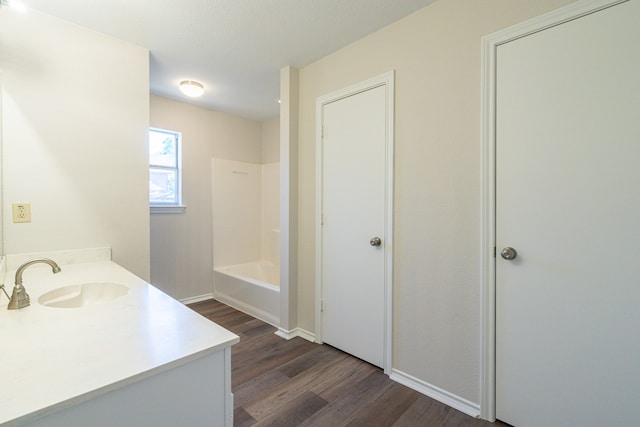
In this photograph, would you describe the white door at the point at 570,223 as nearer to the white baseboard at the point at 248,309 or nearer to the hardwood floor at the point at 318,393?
the hardwood floor at the point at 318,393

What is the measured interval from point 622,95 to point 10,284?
295 centimetres

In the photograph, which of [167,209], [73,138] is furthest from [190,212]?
[73,138]

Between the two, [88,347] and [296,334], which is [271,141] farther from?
[88,347]

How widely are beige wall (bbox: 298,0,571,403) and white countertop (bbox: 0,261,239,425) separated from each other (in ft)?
4.34

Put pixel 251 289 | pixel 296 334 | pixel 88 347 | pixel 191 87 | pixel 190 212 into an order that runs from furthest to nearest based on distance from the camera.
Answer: pixel 190 212, pixel 251 289, pixel 191 87, pixel 296 334, pixel 88 347

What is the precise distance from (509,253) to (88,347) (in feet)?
5.87

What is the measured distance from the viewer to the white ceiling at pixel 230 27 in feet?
5.68

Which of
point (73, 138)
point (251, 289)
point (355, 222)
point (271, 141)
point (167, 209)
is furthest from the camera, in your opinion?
point (271, 141)

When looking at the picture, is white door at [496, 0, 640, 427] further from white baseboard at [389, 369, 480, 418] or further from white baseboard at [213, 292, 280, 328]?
white baseboard at [213, 292, 280, 328]

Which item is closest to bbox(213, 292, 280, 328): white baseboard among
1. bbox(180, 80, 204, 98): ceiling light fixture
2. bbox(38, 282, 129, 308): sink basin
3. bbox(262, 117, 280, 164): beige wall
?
bbox(38, 282, 129, 308): sink basin

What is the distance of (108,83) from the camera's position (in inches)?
79.1

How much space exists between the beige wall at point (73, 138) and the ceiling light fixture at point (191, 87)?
1.91 ft

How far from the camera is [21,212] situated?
1.73 metres

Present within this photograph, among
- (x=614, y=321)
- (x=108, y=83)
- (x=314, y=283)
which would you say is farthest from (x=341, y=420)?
(x=108, y=83)
